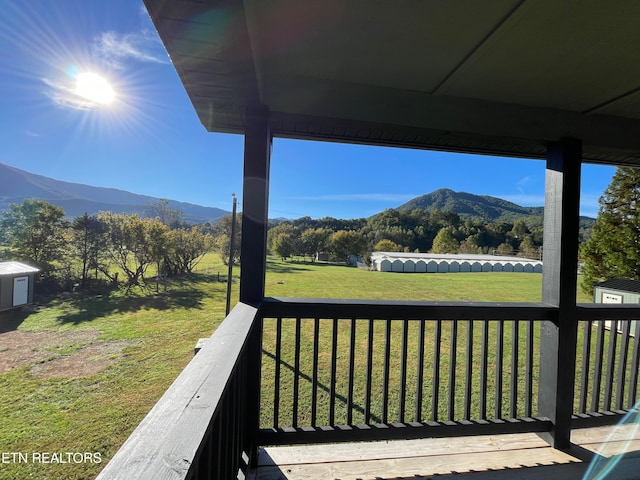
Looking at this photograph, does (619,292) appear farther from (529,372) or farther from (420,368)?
(420,368)

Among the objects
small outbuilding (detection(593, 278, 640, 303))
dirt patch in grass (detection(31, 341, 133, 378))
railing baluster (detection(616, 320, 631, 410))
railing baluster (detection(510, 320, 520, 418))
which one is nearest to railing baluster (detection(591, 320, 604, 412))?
railing baluster (detection(616, 320, 631, 410))

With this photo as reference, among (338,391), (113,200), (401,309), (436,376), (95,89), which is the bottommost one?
(338,391)

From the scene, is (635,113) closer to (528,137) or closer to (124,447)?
(528,137)

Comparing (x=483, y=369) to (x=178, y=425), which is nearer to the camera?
(x=178, y=425)

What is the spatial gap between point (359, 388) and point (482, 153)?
10.5ft

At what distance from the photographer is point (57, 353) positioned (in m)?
5.49

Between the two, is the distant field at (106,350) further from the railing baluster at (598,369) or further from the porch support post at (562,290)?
the railing baluster at (598,369)

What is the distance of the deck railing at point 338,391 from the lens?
48 centimetres

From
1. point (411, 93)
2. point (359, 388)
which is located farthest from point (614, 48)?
point (359, 388)

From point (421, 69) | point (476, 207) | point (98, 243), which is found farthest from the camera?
point (98, 243)

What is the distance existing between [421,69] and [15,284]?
6.97 metres

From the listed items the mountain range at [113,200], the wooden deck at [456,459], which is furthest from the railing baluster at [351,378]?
the mountain range at [113,200]

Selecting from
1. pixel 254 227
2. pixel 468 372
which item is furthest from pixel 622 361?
pixel 254 227

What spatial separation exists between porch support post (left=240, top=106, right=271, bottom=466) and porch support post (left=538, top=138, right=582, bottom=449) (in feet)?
6.18
